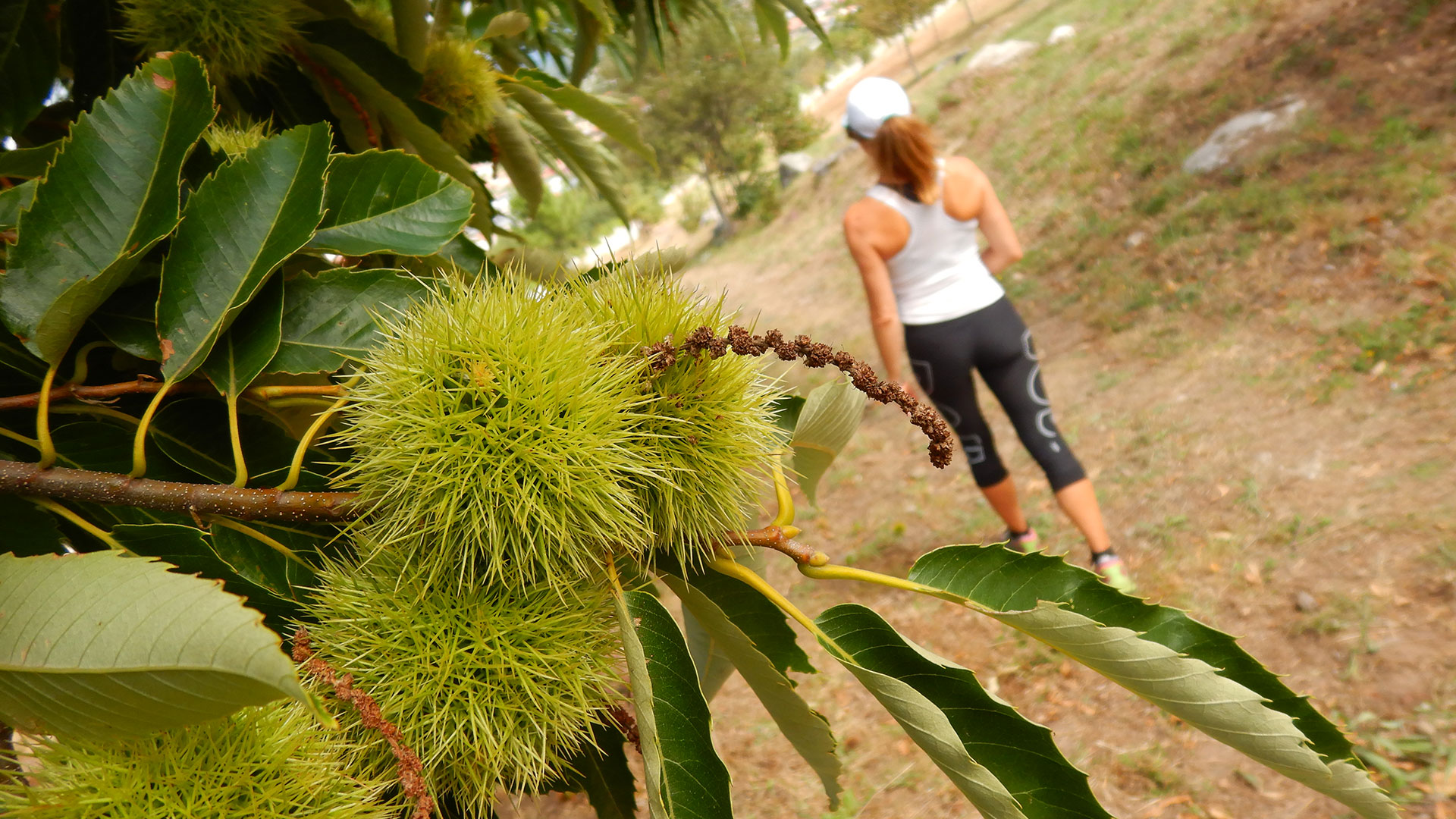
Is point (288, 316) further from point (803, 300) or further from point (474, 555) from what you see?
point (803, 300)

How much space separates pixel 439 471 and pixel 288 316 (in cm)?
37

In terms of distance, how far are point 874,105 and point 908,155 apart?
28 cm

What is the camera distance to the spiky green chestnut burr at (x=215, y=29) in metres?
1.24

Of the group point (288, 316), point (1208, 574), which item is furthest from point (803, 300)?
point (288, 316)

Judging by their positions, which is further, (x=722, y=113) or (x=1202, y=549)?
(x=722, y=113)

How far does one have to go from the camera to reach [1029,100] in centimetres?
1287

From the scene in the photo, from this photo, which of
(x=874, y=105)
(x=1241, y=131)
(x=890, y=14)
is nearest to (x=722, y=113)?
(x=890, y=14)

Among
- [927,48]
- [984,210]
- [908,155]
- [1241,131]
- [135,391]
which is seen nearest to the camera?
[135,391]

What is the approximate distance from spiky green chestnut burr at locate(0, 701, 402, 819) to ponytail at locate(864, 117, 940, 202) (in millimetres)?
2865

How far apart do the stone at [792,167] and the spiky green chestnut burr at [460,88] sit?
18.7 meters

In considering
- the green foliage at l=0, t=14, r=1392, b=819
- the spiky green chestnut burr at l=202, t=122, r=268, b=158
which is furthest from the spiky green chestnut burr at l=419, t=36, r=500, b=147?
the green foliage at l=0, t=14, r=1392, b=819

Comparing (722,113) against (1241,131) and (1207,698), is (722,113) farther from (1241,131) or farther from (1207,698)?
(1207,698)

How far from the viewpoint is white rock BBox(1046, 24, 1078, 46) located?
50.5 feet

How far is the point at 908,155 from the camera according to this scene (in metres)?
3.15
